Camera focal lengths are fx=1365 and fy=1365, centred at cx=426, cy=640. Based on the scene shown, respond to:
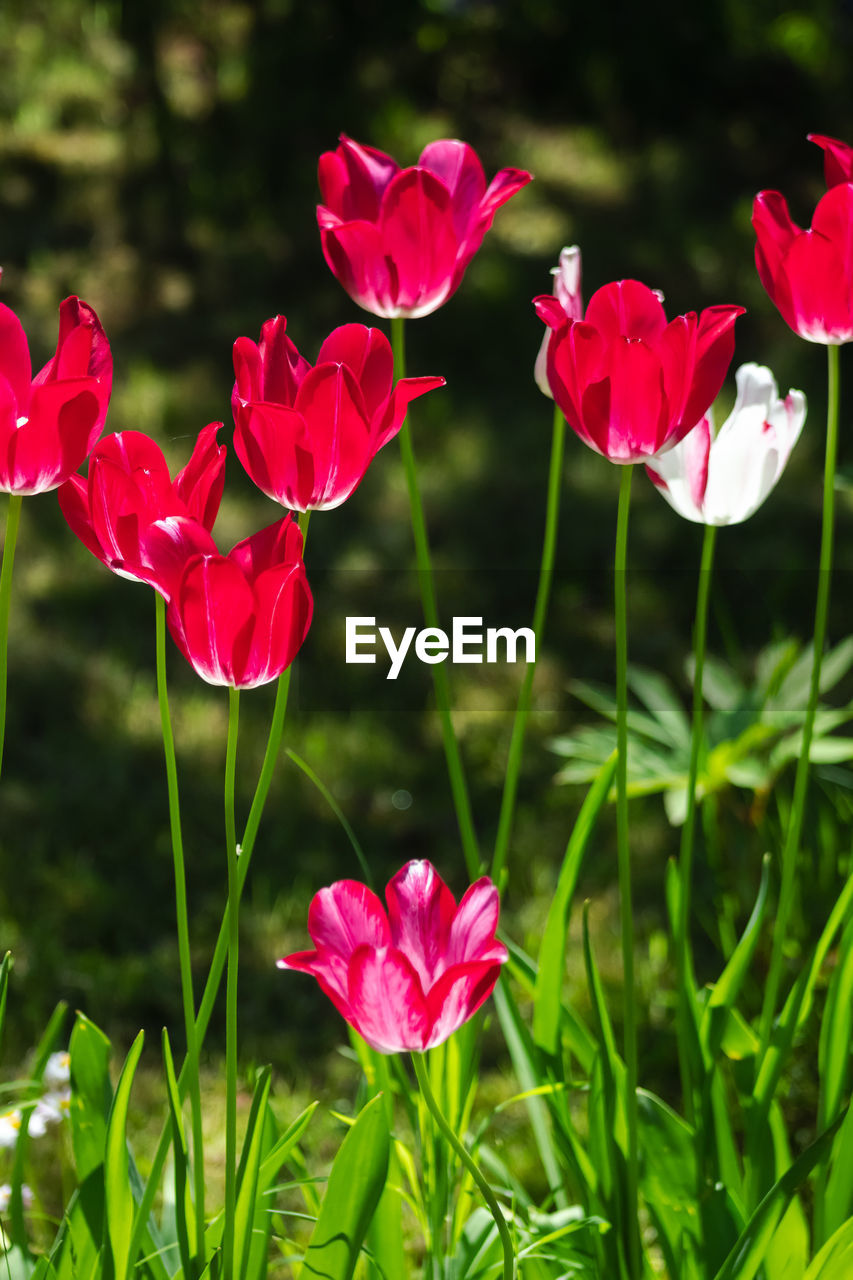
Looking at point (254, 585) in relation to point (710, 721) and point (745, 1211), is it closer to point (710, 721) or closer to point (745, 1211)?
point (745, 1211)

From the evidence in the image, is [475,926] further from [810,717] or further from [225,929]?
[810,717]

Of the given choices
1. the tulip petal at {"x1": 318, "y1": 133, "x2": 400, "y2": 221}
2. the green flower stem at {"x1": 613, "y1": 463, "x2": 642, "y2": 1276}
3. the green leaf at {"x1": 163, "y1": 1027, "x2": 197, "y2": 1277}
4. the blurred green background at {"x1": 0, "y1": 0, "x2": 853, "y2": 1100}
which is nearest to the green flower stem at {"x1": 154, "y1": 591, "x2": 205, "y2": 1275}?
the green leaf at {"x1": 163, "y1": 1027, "x2": 197, "y2": 1277}

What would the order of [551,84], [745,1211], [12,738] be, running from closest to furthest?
1. [745,1211]
2. [12,738]
3. [551,84]

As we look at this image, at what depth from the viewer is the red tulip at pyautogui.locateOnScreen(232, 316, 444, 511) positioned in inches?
28.9

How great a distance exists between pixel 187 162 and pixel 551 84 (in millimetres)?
1515

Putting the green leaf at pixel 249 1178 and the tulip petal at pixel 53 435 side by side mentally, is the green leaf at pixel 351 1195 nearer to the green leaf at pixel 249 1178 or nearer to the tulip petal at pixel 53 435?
the green leaf at pixel 249 1178

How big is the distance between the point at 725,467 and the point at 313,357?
120 inches

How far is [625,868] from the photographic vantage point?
0.82 m

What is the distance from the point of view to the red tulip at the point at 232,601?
67cm

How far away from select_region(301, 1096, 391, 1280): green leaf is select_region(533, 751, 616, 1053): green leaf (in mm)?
273

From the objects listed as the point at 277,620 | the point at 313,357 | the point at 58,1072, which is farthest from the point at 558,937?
the point at 313,357

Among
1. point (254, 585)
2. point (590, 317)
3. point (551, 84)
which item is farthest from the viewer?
point (551, 84)

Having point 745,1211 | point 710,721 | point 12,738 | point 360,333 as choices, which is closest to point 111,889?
point 12,738

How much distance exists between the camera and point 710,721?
188 centimetres
